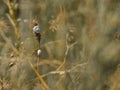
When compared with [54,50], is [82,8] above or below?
above

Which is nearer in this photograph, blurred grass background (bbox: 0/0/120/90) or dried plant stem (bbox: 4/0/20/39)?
blurred grass background (bbox: 0/0/120/90)

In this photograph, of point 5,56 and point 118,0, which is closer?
point 118,0

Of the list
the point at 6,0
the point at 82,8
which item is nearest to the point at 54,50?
the point at 82,8

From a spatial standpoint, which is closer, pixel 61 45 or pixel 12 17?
pixel 61 45

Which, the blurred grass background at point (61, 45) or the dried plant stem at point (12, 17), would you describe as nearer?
the blurred grass background at point (61, 45)

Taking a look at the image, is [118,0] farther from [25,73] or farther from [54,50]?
[25,73]

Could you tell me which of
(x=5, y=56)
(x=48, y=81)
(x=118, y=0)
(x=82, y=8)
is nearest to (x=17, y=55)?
(x=5, y=56)
